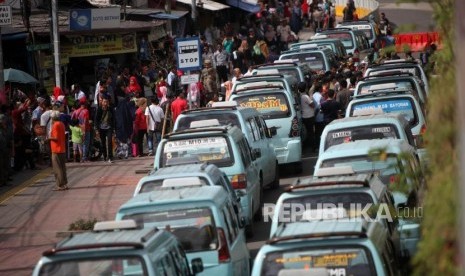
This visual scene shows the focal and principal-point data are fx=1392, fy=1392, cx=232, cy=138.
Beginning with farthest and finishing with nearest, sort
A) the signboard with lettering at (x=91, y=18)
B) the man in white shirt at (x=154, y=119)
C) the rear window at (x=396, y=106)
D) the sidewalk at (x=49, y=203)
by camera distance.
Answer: the signboard with lettering at (x=91, y=18)
the man in white shirt at (x=154, y=119)
the rear window at (x=396, y=106)
the sidewalk at (x=49, y=203)

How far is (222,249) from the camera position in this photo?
1572cm

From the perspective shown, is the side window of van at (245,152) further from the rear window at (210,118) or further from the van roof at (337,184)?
the van roof at (337,184)

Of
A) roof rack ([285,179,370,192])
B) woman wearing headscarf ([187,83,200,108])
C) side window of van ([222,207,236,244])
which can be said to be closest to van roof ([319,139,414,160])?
roof rack ([285,179,370,192])

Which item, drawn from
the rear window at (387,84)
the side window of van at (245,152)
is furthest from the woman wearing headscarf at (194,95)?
the side window of van at (245,152)

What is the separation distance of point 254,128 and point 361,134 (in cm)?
423

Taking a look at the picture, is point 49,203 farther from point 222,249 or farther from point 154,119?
point 222,249

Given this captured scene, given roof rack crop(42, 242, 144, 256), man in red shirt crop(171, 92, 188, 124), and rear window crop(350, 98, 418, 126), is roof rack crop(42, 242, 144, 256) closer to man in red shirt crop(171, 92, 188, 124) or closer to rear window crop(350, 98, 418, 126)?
rear window crop(350, 98, 418, 126)

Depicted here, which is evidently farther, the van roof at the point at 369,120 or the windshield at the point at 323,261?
the van roof at the point at 369,120

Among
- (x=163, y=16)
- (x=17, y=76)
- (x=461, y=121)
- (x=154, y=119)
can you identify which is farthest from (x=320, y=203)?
(x=163, y=16)

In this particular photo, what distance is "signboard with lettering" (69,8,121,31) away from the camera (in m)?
39.3

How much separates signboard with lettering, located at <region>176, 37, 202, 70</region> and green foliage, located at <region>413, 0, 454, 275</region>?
21087 mm

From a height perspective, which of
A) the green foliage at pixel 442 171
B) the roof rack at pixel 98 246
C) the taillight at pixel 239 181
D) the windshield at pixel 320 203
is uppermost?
the green foliage at pixel 442 171

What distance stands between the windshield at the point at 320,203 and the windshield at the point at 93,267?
3139 millimetres

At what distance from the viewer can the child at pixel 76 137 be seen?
1264 inches
